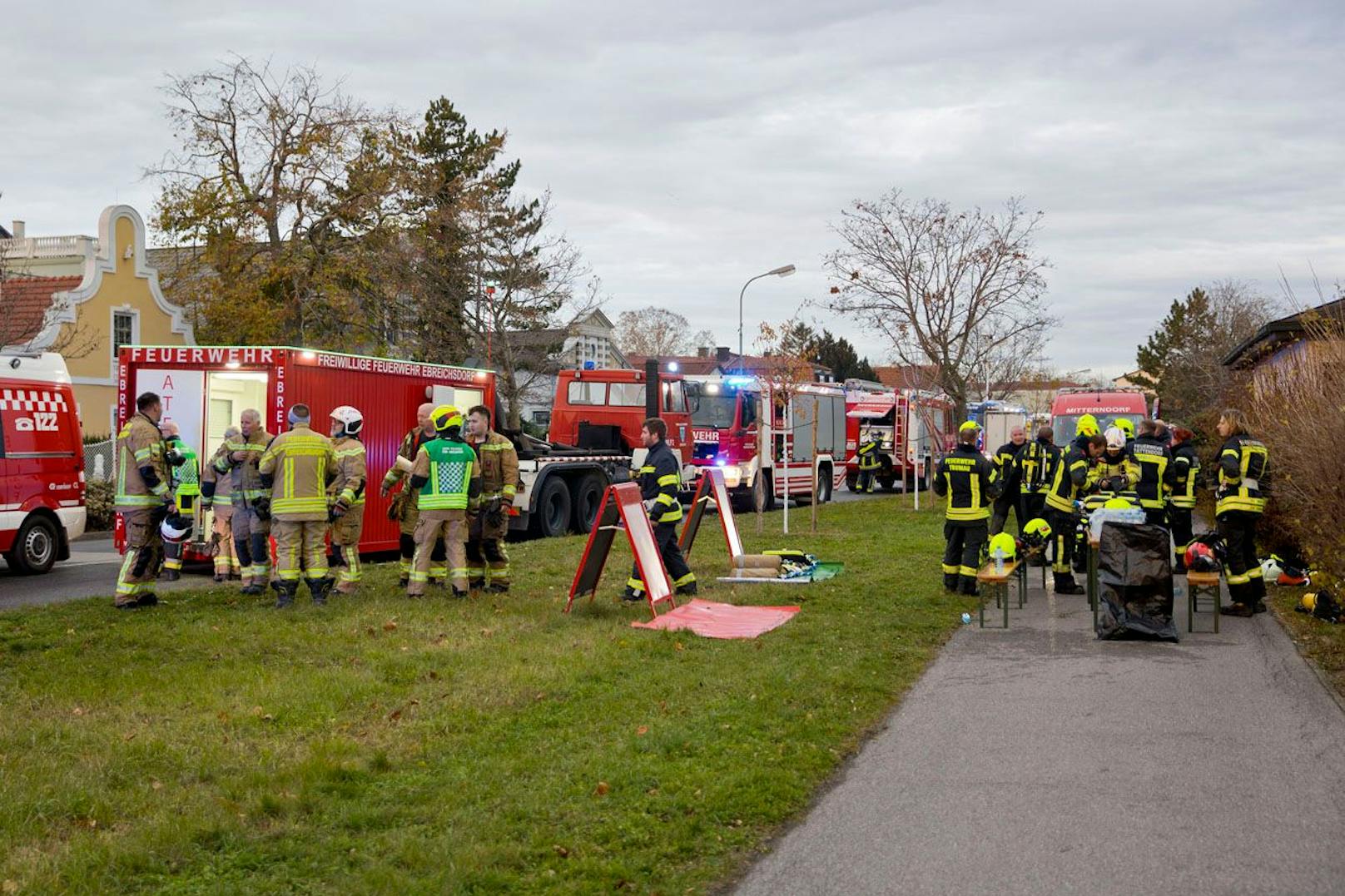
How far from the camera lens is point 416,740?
282 inches

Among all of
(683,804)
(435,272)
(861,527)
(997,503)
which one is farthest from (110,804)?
(435,272)

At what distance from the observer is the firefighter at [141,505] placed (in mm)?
12008

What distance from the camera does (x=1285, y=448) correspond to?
1223cm

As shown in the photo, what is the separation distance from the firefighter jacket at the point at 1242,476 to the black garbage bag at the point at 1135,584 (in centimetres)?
188

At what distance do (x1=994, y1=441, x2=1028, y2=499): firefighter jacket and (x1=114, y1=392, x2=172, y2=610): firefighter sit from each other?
9.16m

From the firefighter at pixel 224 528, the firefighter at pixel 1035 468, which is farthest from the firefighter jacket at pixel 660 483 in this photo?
the firefighter at pixel 1035 468

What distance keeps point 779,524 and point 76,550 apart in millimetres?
11436

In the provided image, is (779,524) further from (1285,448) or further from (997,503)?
(1285,448)

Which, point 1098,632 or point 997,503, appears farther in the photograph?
point 997,503

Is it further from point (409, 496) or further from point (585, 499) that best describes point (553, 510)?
point (409, 496)

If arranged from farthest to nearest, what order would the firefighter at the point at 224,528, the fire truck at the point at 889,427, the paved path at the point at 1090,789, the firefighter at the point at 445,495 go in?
the fire truck at the point at 889,427
the firefighter at the point at 224,528
the firefighter at the point at 445,495
the paved path at the point at 1090,789

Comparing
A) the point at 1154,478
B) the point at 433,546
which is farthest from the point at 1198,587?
the point at 433,546

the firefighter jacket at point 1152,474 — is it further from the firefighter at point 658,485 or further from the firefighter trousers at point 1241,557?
the firefighter at point 658,485

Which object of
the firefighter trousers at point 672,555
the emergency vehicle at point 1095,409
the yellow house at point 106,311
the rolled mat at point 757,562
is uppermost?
the yellow house at point 106,311
